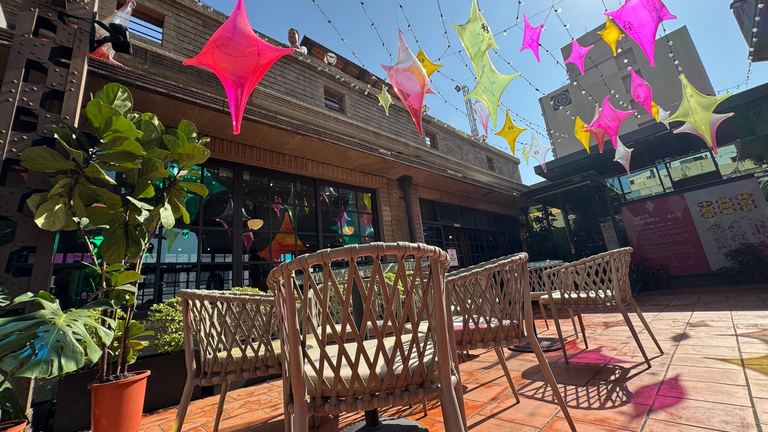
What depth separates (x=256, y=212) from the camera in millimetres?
4496

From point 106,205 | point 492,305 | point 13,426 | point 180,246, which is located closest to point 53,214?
point 106,205

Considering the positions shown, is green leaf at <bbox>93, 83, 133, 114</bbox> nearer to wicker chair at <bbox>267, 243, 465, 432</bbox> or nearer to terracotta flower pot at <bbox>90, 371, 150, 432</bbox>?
terracotta flower pot at <bbox>90, 371, 150, 432</bbox>

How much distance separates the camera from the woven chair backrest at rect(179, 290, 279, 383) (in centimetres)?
149

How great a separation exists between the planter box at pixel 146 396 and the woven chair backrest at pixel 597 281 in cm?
334

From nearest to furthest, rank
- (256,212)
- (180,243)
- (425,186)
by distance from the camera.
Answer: (180,243) < (256,212) < (425,186)

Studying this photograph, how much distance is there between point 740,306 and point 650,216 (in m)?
4.41

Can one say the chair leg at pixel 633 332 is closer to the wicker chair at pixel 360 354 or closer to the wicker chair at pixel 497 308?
the wicker chair at pixel 497 308

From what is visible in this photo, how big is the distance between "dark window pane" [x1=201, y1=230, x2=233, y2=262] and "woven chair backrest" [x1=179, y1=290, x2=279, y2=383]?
8.43 ft

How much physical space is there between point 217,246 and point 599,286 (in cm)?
426

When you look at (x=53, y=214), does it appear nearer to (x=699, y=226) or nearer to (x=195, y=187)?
(x=195, y=187)

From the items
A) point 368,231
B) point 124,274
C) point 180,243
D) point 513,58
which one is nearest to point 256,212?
point 180,243

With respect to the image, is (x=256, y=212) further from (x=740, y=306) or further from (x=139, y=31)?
(x=740, y=306)

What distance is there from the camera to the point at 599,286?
2.43m

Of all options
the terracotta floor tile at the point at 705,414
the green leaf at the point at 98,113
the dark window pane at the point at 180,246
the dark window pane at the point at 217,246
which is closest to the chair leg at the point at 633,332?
the terracotta floor tile at the point at 705,414
